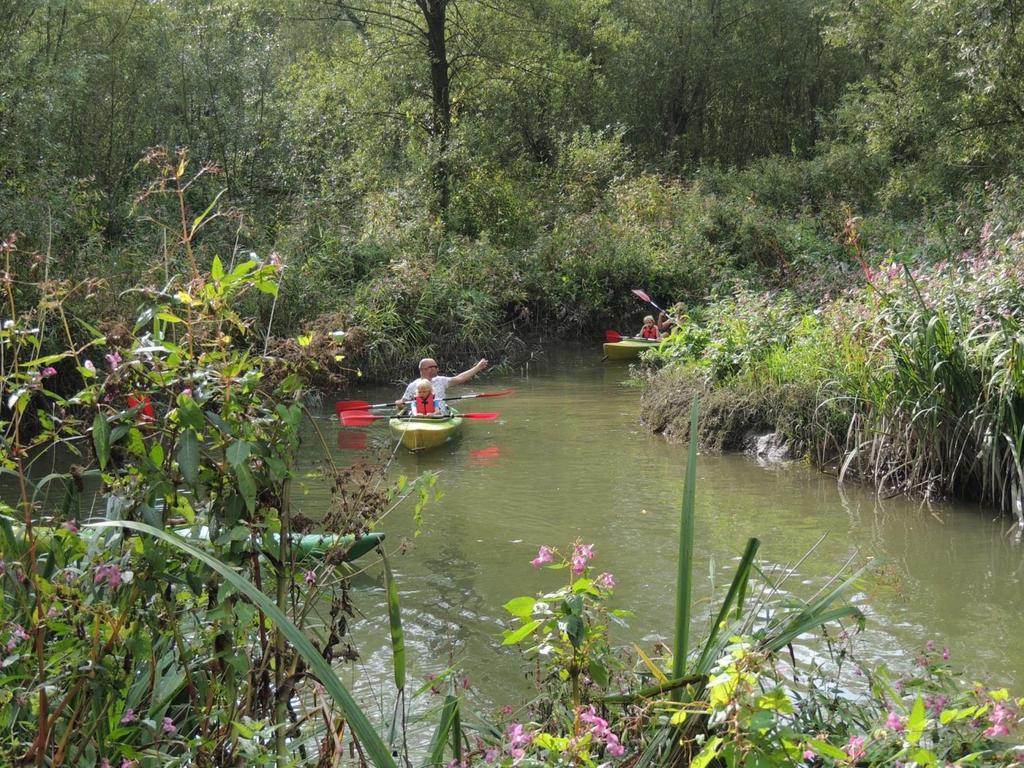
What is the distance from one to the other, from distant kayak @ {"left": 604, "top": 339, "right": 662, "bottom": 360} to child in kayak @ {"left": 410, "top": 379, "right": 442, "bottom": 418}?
6003 millimetres

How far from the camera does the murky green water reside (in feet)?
18.2

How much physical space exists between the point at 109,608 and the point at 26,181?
11.7 metres

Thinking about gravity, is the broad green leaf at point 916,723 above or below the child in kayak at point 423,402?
above

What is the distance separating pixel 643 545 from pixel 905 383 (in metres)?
2.37

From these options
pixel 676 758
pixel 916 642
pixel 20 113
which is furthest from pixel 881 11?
pixel 676 758

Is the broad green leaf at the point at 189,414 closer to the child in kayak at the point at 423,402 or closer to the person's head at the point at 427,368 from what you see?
the child in kayak at the point at 423,402

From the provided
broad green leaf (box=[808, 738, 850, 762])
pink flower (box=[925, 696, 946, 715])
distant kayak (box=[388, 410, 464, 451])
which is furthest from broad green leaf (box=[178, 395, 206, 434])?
distant kayak (box=[388, 410, 464, 451])

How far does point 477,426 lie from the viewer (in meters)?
12.6

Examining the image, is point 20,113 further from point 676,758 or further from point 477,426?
point 676,758

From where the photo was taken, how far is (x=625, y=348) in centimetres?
1703

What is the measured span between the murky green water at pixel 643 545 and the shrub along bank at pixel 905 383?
0.32 meters

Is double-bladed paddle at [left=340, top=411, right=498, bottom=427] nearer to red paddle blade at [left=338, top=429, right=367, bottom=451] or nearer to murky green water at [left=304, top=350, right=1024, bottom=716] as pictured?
red paddle blade at [left=338, top=429, right=367, bottom=451]

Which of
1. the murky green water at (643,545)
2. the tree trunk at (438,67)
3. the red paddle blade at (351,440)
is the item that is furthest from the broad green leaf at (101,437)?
the tree trunk at (438,67)

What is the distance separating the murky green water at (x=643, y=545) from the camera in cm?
555
